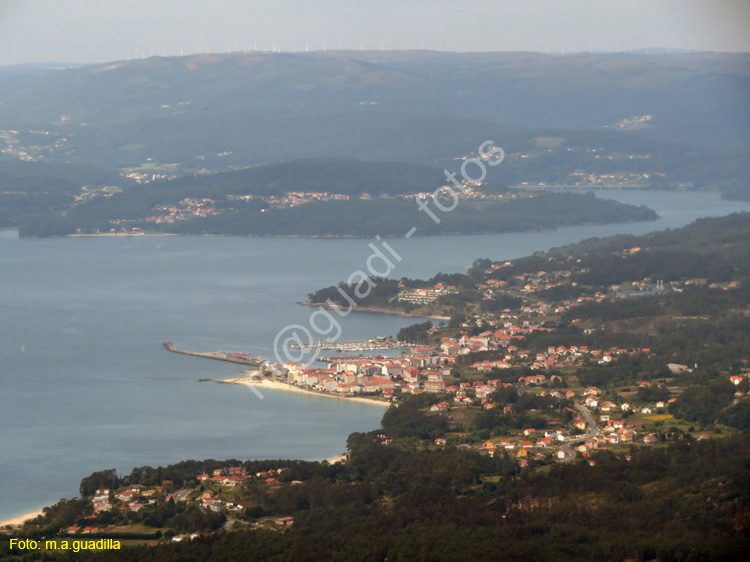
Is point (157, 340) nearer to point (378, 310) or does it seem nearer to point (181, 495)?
point (378, 310)

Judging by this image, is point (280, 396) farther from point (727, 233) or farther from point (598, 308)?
point (727, 233)

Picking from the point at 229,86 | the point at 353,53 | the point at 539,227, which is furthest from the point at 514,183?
the point at 353,53

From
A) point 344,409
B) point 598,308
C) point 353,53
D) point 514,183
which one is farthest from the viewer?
point 353,53

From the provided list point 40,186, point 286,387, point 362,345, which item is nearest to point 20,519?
point 286,387

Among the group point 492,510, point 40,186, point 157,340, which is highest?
point 40,186

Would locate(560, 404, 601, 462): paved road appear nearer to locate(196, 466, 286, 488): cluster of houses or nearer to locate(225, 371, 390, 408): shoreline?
locate(225, 371, 390, 408): shoreline

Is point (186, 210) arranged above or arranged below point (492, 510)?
above

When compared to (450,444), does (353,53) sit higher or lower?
higher

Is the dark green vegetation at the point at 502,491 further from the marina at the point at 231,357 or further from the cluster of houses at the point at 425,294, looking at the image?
the cluster of houses at the point at 425,294
